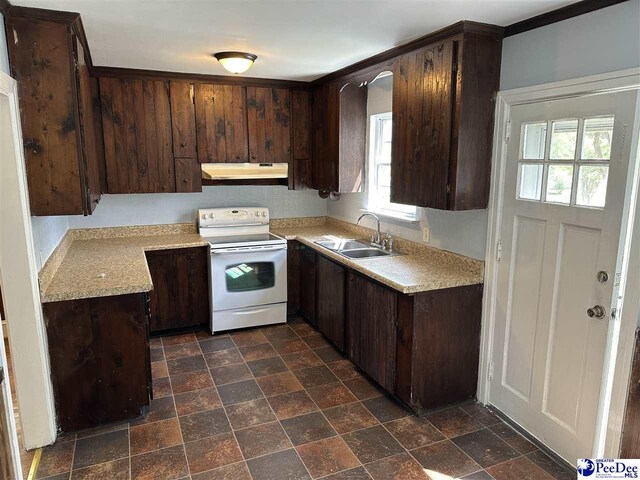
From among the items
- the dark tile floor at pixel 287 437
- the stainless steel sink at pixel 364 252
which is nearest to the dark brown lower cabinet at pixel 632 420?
the dark tile floor at pixel 287 437

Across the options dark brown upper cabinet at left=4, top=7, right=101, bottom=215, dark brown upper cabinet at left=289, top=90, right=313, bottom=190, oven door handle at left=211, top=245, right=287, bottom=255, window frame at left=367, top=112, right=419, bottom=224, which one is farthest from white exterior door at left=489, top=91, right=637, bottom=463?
dark brown upper cabinet at left=4, top=7, right=101, bottom=215

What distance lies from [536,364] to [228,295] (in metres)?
2.57

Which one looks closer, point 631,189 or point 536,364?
point 631,189

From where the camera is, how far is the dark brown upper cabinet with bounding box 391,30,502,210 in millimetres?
2480

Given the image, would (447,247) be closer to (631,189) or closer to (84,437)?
(631,189)

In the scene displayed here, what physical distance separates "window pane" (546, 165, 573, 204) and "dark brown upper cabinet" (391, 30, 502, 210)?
391 mm

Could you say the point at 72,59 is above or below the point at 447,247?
above

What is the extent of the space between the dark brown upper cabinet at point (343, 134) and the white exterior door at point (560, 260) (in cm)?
169

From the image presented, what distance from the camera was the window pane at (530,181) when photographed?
241 cm

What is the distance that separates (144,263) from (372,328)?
67.4 inches

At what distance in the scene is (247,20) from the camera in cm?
234

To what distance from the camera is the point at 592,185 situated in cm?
211

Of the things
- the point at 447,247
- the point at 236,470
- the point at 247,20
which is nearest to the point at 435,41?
the point at 247,20

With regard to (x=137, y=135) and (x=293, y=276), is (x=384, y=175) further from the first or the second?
(x=137, y=135)
